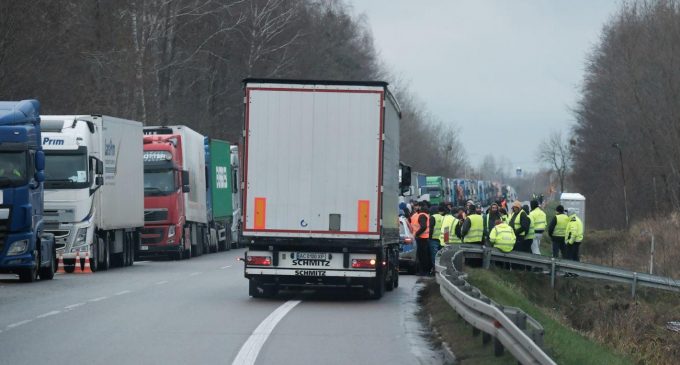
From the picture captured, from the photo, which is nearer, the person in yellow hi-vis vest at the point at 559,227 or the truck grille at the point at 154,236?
the person in yellow hi-vis vest at the point at 559,227

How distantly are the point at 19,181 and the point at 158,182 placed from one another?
45.6 feet

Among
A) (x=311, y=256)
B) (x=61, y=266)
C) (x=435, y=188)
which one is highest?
(x=435, y=188)

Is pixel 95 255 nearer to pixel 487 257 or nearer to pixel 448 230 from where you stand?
pixel 448 230

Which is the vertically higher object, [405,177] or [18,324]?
[405,177]

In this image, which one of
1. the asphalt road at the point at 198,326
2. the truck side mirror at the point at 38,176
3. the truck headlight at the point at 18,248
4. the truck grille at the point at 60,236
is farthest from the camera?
the truck grille at the point at 60,236

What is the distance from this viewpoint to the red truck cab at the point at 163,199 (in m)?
38.1

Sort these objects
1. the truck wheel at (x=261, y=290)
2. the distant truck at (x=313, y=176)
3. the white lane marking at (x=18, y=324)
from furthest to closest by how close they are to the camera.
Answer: the truck wheel at (x=261, y=290)
the distant truck at (x=313, y=176)
the white lane marking at (x=18, y=324)

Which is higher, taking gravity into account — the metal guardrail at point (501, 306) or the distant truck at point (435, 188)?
the distant truck at point (435, 188)

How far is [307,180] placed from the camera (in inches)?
797

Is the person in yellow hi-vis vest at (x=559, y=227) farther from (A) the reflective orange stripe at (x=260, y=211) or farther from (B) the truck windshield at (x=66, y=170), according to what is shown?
(A) the reflective orange stripe at (x=260, y=211)

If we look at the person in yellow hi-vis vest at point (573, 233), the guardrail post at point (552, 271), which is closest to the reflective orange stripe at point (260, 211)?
the guardrail post at point (552, 271)

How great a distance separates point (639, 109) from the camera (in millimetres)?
58844

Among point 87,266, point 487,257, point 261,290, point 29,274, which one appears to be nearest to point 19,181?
point 29,274

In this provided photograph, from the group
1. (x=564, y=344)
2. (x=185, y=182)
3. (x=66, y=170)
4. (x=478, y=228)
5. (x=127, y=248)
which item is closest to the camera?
(x=564, y=344)
